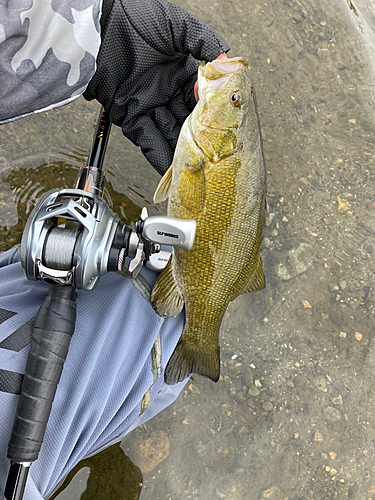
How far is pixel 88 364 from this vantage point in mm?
1361

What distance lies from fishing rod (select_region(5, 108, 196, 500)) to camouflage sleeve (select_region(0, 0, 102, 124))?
364mm

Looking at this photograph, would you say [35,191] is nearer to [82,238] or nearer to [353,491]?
[82,238]

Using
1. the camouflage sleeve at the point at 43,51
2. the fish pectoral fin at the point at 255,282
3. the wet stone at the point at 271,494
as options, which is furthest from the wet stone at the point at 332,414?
the camouflage sleeve at the point at 43,51

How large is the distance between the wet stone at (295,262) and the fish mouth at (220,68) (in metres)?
1.15

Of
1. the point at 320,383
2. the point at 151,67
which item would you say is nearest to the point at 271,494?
the point at 320,383

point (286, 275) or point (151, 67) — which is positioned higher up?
point (151, 67)

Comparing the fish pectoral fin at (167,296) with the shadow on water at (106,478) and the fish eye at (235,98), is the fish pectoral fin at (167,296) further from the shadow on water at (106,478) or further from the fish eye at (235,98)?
the shadow on water at (106,478)

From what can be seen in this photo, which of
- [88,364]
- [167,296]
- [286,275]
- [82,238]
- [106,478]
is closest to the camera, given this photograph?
[82,238]

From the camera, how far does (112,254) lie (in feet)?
3.95

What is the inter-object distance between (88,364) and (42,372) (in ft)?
0.80

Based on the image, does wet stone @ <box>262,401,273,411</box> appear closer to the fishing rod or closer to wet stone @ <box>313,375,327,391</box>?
wet stone @ <box>313,375,327,391</box>

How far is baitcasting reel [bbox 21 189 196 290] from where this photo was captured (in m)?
1.12

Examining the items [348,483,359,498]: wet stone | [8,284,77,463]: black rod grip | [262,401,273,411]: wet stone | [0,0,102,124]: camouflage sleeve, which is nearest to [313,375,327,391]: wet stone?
[262,401,273,411]: wet stone

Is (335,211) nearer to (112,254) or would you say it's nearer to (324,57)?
(324,57)
